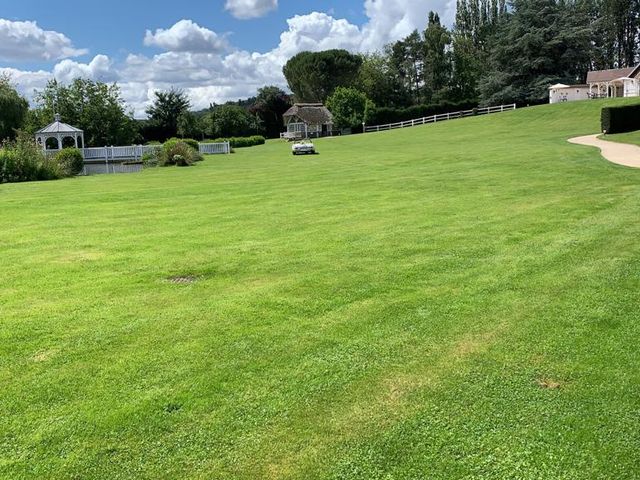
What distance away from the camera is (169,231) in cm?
927

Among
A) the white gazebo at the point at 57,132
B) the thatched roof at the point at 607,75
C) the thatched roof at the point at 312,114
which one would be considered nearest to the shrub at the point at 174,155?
the white gazebo at the point at 57,132

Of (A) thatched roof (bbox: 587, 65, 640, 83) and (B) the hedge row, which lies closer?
(A) thatched roof (bbox: 587, 65, 640, 83)

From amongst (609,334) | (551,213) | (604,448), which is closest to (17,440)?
(604,448)

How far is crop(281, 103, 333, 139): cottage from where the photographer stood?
71.1 metres

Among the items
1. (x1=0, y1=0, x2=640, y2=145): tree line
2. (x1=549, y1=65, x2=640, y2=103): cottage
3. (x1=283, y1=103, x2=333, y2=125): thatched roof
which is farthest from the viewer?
(x1=283, y1=103, x2=333, y2=125): thatched roof

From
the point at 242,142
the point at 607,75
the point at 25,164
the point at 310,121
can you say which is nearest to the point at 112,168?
the point at 25,164

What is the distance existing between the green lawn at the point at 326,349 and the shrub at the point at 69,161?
17.0 meters

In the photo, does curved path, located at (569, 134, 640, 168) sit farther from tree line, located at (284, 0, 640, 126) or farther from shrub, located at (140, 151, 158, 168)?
tree line, located at (284, 0, 640, 126)

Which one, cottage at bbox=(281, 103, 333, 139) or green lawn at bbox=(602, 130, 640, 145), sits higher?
cottage at bbox=(281, 103, 333, 139)

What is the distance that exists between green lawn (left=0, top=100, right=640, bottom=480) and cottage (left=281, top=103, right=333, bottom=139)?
206 ft

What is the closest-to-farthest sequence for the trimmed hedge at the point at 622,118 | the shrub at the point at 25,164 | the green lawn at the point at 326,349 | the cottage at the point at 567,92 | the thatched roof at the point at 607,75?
the green lawn at the point at 326,349 < the shrub at the point at 25,164 < the trimmed hedge at the point at 622,118 < the cottage at the point at 567,92 < the thatched roof at the point at 607,75

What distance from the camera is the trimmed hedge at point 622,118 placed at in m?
28.2

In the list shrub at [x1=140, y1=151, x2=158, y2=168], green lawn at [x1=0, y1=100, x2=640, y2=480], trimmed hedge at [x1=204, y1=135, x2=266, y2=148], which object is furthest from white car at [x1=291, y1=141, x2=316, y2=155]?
green lawn at [x1=0, y1=100, x2=640, y2=480]

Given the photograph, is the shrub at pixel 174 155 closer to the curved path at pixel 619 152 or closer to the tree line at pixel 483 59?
the curved path at pixel 619 152
